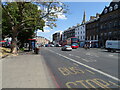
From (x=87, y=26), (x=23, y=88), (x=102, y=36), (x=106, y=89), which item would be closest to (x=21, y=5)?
(x=23, y=88)

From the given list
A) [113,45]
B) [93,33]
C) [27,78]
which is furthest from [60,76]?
[93,33]

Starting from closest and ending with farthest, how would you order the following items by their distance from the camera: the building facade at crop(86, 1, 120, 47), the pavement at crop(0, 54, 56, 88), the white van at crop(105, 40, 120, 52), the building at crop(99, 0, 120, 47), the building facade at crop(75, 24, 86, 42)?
the pavement at crop(0, 54, 56, 88) → the white van at crop(105, 40, 120, 52) → the building at crop(99, 0, 120, 47) → the building facade at crop(86, 1, 120, 47) → the building facade at crop(75, 24, 86, 42)

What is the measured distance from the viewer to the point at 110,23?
47.4 meters

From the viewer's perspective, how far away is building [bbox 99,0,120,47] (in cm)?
4367

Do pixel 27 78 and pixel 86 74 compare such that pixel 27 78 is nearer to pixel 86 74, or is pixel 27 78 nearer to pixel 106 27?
pixel 86 74

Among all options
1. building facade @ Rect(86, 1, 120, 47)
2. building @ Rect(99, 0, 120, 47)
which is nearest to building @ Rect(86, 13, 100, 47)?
building facade @ Rect(86, 1, 120, 47)

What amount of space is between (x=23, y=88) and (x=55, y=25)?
17585 mm

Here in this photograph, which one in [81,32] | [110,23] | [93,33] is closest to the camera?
[110,23]

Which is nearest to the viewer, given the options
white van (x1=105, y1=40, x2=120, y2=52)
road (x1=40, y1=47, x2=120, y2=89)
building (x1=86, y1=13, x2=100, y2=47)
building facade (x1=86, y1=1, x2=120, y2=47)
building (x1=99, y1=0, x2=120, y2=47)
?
road (x1=40, y1=47, x2=120, y2=89)

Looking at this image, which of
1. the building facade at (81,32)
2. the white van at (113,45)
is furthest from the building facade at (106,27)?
the white van at (113,45)

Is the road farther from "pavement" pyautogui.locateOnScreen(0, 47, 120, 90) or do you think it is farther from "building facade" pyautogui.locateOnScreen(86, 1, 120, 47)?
"building facade" pyautogui.locateOnScreen(86, 1, 120, 47)

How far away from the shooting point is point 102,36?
51562 mm

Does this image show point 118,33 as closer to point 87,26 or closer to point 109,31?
point 109,31

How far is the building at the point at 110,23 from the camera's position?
4367 centimetres
